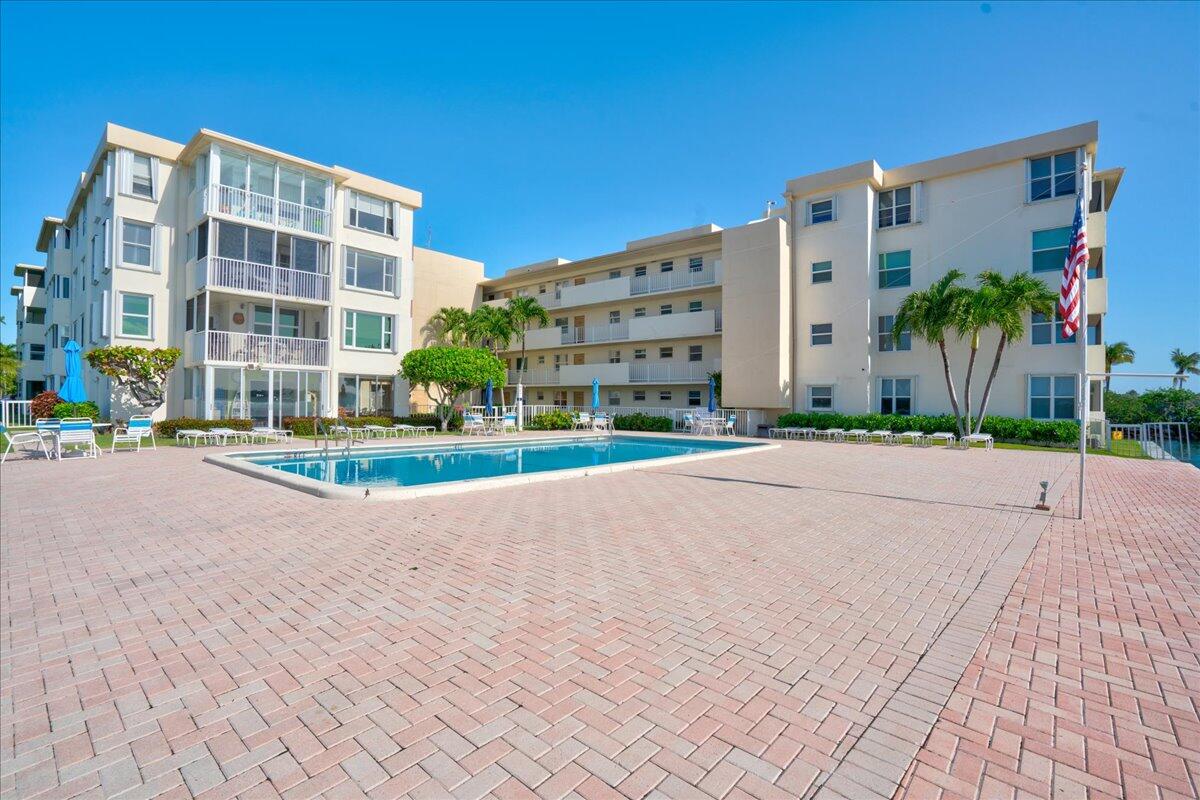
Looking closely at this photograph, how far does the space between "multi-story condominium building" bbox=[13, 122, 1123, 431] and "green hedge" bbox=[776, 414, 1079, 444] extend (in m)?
1.32

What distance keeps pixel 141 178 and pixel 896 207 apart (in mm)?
31355

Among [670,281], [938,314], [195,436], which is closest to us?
[195,436]

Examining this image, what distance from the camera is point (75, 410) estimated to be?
64.5 ft

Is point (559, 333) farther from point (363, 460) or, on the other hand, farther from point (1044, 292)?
point (1044, 292)

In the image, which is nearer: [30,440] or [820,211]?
[30,440]

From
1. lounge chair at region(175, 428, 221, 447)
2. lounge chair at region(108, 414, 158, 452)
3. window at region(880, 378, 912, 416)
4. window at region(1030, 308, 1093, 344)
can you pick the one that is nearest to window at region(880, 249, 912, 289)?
window at region(880, 378, 912, 416)

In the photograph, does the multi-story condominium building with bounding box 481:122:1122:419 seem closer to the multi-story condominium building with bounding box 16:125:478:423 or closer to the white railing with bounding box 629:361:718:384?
the white railing with bounding box 629:361:718:384

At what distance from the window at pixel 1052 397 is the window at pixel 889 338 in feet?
15.2

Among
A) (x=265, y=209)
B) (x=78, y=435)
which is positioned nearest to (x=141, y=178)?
(x=265, y=209)

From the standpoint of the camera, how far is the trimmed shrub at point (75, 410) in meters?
19.1

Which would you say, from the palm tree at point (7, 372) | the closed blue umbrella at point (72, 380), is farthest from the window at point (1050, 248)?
the palm tree at point (7, 372)

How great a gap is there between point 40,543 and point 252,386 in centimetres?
1810

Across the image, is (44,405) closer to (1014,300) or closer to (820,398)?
(820,398)

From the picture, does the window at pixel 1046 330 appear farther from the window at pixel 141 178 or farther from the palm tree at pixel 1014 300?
the window at pixel 141 178
